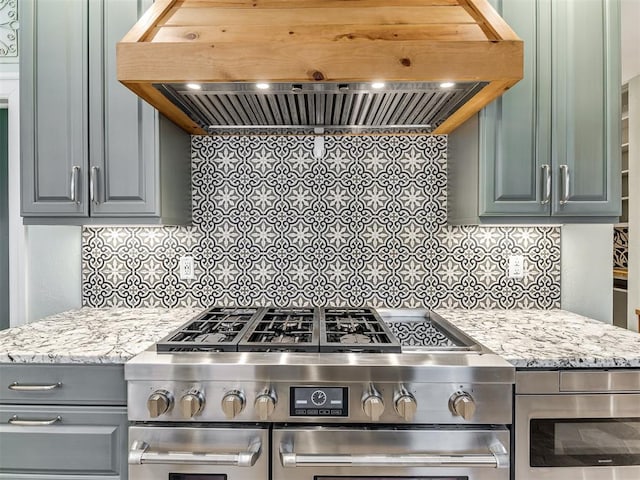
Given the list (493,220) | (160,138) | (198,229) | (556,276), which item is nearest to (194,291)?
(198,229)

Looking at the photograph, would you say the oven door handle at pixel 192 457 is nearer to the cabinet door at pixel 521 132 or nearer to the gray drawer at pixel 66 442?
the gray drawer at pixel 66 442

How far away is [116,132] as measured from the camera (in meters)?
1.70

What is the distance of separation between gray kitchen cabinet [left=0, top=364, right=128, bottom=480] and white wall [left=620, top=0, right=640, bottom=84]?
3.23 m

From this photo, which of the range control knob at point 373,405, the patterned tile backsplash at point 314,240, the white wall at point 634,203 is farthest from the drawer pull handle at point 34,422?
the white wall at point 634,203

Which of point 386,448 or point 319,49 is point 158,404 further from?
point 319,49

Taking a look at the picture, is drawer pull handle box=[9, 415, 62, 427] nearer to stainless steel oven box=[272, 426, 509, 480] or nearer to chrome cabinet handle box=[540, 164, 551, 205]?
stainless steel oven box=[272, 426, 509, 480]

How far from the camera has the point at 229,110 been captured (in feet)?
5.65

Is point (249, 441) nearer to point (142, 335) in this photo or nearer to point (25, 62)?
point (142, 335)

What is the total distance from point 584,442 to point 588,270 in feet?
3.20

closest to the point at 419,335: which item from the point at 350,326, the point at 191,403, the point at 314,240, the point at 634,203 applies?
the point at 350,326

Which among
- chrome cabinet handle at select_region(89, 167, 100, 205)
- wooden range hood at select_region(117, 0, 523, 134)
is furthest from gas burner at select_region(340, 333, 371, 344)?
chrome cabinet handle at select_region(89, 167, 100, 205)

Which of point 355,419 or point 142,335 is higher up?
point 142,335

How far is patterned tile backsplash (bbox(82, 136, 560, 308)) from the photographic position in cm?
204

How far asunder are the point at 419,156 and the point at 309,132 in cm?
58
